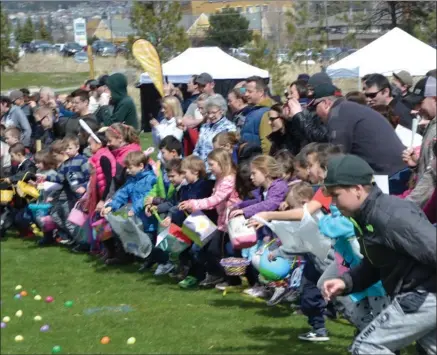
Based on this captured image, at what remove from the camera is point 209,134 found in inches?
339

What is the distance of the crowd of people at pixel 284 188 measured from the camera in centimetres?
390

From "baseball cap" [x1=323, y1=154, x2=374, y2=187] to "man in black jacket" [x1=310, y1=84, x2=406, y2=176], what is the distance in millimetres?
2092

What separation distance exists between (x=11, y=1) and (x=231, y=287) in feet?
17.3

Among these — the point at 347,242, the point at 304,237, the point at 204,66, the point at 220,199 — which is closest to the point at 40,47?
the point at 347,242

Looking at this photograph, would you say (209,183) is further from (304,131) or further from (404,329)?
Result: (404,329)

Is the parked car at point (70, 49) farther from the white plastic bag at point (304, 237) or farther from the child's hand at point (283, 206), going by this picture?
the child's hand at point (283, 206)

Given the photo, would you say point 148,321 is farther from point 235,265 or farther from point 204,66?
point 204,66

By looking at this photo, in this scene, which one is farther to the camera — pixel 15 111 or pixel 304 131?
pixel 15 111

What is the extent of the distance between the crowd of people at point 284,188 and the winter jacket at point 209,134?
14 millimetres

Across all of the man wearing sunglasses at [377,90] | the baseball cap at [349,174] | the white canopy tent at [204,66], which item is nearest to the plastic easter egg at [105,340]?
the baseball cap at [349,174]

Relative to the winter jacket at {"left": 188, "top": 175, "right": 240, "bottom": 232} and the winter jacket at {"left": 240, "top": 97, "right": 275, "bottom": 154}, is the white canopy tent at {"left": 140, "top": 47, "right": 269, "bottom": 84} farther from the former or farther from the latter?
the winter jacket at {"left": 188, "top": 175, "right": 240, "bottom": 232}

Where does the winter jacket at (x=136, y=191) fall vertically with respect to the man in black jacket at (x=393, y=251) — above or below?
below

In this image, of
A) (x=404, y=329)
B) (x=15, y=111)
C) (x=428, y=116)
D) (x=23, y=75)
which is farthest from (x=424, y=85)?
(x=15, y=111)

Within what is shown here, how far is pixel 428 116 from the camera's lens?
5297 mm
